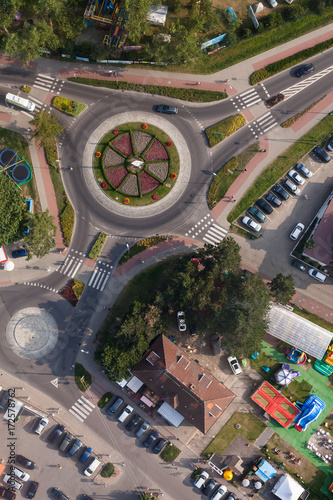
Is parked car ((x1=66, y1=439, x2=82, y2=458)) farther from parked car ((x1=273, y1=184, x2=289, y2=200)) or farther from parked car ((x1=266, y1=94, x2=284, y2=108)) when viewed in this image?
parked car ((x1=266, y1=94, x2=284, y2=108))

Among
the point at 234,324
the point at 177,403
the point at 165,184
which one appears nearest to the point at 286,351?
the point at 234,324

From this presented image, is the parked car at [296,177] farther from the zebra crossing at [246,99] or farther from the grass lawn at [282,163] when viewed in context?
the zebra crossing at [246,99]

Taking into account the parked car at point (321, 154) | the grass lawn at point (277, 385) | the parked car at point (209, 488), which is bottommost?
the parked car at point (209, 488)

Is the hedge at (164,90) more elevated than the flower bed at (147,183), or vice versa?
the hedge at (164,90)

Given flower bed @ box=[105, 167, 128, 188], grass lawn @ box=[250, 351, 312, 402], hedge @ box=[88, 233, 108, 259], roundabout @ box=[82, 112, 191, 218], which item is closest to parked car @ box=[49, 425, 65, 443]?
hedge @ box=[88, 233, 108, 259]

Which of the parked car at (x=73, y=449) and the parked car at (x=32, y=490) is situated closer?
the parked car at (x=32, y=490)

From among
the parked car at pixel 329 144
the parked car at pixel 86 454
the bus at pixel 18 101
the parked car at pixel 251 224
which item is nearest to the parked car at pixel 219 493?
the parked car at pixel 86 454

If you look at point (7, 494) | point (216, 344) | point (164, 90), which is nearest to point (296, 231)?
point (216, 344)
